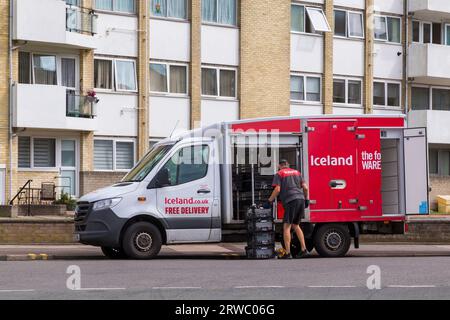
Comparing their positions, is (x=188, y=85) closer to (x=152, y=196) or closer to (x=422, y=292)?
(x=152, y=196)

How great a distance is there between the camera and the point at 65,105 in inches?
1246

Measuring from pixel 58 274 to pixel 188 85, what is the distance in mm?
20412

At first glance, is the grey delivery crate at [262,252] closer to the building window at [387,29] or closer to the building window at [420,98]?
the building window at [387,29]

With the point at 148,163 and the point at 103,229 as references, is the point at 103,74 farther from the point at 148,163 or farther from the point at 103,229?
the point at 103,229

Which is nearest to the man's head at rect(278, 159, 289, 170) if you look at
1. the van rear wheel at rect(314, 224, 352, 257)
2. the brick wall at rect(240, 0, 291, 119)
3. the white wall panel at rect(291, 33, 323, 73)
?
the van rear wheel at rect(314, 224, 352, 257)

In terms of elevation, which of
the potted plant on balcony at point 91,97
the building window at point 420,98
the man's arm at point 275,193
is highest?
the building window at point 420,98

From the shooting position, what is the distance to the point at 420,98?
4119 cm

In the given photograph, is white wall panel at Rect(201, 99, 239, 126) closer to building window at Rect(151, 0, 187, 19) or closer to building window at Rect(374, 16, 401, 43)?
building window at Rect(151, 0, 187, 19)

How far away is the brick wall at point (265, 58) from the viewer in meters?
35.8

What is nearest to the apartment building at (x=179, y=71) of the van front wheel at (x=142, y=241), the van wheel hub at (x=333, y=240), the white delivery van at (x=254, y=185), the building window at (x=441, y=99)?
the building window at (x=441, y=99)

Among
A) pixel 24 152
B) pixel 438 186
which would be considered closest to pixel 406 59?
pixel 438 186

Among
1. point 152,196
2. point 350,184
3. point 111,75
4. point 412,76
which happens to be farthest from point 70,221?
point 412,76

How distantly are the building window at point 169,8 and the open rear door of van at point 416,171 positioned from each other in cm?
1594

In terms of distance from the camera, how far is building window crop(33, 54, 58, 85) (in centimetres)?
3200
